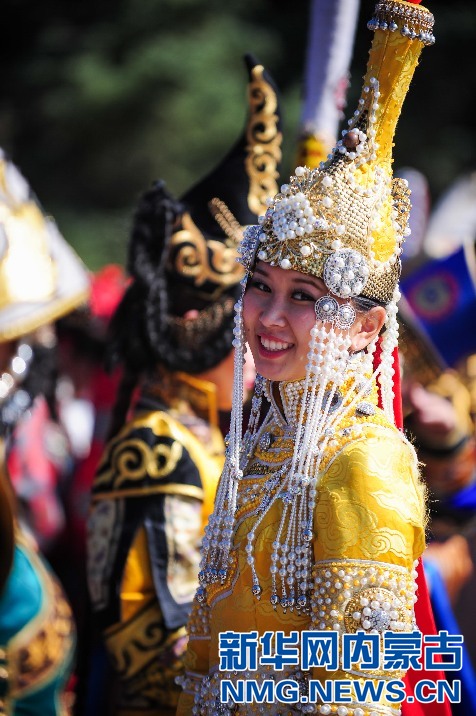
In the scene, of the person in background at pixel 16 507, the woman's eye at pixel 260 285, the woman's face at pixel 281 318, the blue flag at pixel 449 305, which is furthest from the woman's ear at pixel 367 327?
the blue flag at pixel 449 305

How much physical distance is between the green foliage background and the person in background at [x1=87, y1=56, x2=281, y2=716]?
24.7 feet

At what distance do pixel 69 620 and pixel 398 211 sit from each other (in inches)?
76.6

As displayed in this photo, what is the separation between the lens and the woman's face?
2381 mm

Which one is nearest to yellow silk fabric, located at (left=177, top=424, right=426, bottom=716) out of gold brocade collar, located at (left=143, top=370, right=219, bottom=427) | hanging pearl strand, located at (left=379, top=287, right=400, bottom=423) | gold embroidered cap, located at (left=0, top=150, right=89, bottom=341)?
hanging pearl strand, located at (left=379, top=287, right=400, bottom=423)

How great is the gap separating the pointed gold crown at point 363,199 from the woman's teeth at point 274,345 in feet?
0.54

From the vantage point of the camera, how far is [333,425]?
2.39 m

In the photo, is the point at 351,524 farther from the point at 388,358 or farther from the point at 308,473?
the point at 388,358

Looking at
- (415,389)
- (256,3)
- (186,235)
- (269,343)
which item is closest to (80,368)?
(415,389)

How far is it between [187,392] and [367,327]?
1402 mm

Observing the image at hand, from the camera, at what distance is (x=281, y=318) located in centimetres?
239

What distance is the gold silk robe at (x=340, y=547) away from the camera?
2182mm

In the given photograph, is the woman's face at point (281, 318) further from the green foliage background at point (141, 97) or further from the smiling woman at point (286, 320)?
the green foliage background at point (141, 97)

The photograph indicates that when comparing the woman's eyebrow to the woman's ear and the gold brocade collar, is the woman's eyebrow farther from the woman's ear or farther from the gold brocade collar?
the gold brocade collar

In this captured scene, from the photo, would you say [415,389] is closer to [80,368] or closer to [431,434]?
[431,434]
